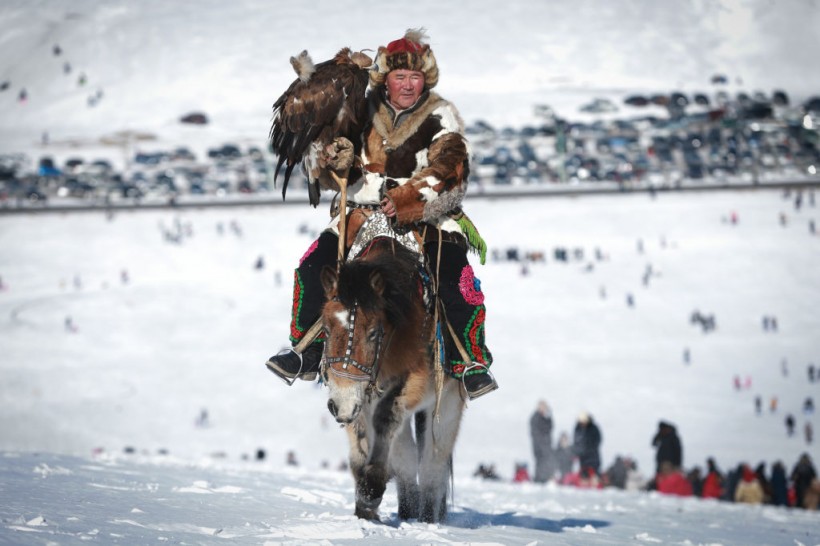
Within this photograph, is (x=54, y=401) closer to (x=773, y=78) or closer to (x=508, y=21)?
(x=773, y=78)

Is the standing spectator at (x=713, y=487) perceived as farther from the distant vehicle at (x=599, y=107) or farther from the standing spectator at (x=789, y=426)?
the distant vehicle at (x=599, y=107)

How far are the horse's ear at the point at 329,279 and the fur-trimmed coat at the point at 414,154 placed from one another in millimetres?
689

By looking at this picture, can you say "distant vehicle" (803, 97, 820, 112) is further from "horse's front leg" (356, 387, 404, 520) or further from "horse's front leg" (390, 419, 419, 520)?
"horse's front leg" (356, 387, 404, 520)

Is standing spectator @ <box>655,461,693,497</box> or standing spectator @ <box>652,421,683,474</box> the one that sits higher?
standing spectator @ <box>652,421,683,474</box>

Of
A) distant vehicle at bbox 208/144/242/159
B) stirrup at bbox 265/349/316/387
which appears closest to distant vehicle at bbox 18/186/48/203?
distant vehicle at bbox 208/144/242/159

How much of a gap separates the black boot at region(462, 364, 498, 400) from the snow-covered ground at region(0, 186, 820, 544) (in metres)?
0.79

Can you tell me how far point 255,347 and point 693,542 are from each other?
117 feet

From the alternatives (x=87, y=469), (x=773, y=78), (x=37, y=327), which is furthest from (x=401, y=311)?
(x=773, y=78)

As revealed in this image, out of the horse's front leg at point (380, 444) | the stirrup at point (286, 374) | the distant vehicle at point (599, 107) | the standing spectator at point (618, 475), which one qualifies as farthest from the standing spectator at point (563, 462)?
the distant vehicle at point (599, 107)

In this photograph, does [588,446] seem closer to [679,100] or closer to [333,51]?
[679,100]

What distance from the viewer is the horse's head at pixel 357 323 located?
6.07 meters

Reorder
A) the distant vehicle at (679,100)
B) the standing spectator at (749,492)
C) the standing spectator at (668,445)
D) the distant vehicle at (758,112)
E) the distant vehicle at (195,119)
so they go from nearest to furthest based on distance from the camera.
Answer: the standing spectator at (749,492), the standing spectator at (668,445), the distant vehicle at (758,112), the distant vehicle at (679,100), the distant vehicle at (195,119)

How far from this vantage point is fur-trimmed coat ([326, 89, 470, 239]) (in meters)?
7.01

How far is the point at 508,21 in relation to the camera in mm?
128125
